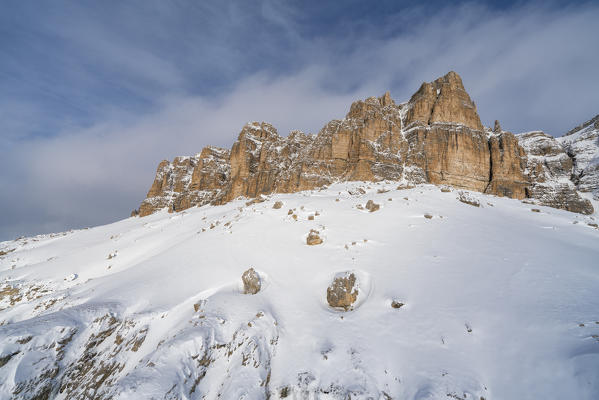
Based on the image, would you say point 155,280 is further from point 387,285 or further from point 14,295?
point 14,295

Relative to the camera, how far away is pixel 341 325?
276 inches

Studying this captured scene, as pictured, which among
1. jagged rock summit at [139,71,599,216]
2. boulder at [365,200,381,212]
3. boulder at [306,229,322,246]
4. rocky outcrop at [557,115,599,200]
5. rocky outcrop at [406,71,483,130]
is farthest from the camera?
rocky outcrop at [406,71,483,130]

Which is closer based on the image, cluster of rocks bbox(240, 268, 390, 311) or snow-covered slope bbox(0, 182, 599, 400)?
snow-covered slope bbox(0, 182, 599, 400)

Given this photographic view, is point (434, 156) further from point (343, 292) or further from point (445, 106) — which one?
point (343, 292)

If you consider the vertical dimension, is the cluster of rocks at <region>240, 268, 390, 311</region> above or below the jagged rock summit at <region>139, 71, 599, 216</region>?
below

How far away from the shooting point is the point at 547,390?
13.6 ft

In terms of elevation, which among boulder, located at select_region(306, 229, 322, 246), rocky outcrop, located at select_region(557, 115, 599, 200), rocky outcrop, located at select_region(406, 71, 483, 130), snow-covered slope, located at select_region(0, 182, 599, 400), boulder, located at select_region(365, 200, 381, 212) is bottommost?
snow-covered slope, located at select_region(0, 182, 599, 400)

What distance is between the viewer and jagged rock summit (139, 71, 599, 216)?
46281 mm

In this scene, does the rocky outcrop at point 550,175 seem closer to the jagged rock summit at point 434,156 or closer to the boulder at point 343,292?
the jagged rock summit at point 434,156

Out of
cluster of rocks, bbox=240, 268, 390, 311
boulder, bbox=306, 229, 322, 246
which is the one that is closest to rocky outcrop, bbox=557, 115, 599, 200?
boulder, bbox=306, 229, 322, 246

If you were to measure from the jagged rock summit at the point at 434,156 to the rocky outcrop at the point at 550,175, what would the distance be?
0.15m

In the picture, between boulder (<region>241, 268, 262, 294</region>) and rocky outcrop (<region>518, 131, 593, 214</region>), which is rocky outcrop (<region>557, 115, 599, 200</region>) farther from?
boulder (<region>241, 268, 262, 294</region>)

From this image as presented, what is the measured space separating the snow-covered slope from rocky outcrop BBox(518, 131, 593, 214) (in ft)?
171

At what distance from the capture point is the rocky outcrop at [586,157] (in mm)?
48216
